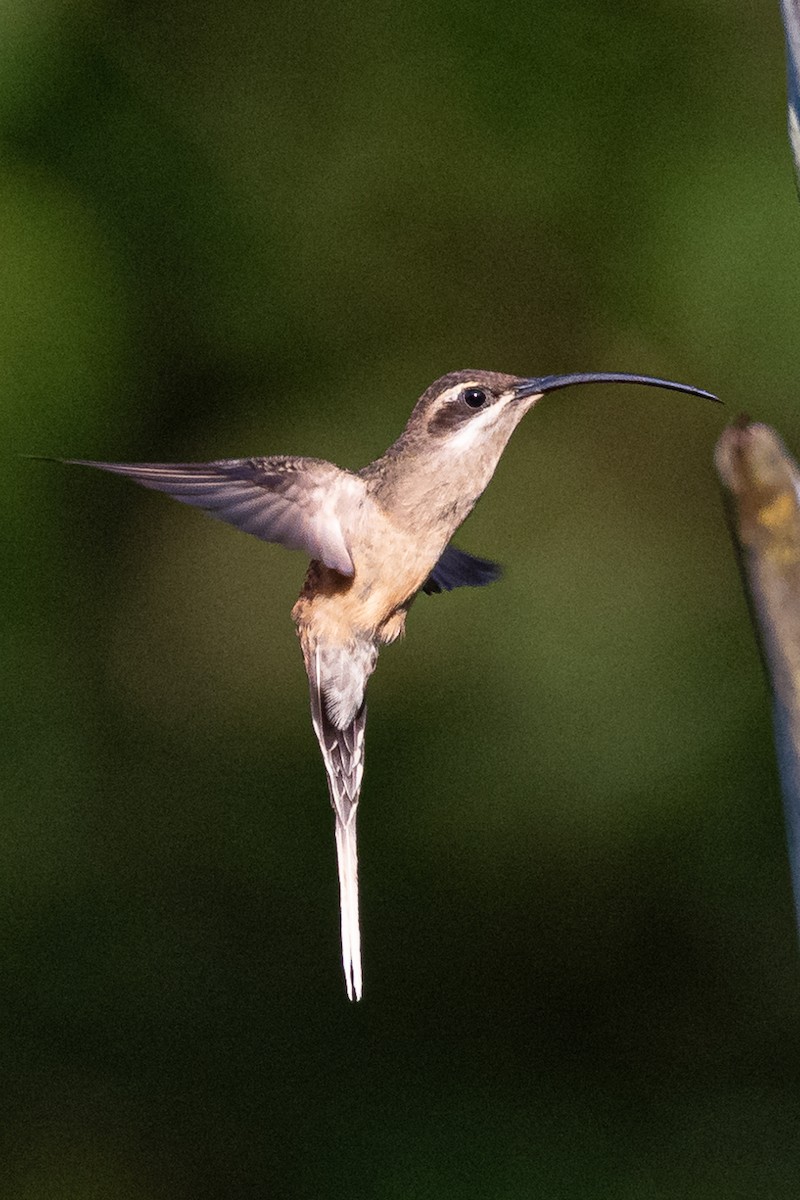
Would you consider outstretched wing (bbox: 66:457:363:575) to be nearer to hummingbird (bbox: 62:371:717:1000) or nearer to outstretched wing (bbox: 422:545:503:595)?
hummingbird (bbox: 62:371:717:1000)

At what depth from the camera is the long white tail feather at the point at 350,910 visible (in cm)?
88

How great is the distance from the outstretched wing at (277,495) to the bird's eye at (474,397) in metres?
0.10

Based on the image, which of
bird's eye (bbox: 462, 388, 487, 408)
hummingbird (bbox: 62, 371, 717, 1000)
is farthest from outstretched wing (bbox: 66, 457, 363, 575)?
bird's eye (bbox: 462, 388, 487, 408)

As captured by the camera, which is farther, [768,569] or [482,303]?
[482,303]

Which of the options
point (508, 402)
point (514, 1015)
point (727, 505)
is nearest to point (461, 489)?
point (508, 402)

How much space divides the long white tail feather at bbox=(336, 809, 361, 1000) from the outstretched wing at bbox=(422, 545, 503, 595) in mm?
211

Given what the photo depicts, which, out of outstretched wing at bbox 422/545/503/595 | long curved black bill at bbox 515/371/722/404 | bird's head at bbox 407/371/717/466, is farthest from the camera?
outstretched wing at bbox 422/545/503/595

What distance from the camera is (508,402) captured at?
0.95m

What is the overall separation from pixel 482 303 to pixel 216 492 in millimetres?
1009

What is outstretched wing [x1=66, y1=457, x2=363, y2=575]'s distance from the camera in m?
0.89

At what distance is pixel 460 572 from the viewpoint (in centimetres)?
118

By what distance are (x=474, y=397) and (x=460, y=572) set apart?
24 cm

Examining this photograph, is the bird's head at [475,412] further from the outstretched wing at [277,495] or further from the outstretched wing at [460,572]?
the outstretched wing at [460,572]

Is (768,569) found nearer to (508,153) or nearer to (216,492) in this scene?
(216,492)
